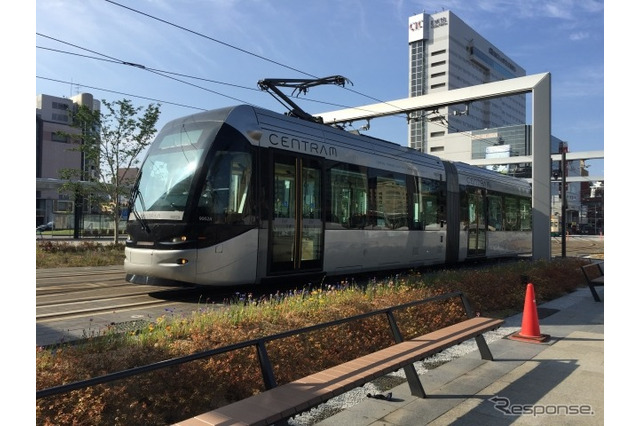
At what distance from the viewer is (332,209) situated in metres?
11.0

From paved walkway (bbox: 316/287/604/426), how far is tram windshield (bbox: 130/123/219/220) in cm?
535

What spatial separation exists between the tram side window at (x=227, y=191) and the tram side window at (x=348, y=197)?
237 centimetres

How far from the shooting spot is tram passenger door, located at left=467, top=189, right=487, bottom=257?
17.3 m

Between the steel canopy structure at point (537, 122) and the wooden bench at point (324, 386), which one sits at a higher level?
the steel canopy structure at point (537, 122)

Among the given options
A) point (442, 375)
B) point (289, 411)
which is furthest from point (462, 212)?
point (289, 411)

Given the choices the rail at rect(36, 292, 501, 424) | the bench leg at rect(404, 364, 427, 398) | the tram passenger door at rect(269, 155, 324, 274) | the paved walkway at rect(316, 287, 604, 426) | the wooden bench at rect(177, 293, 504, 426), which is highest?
the tram passenger door at rect(269, 155, 324, 274)

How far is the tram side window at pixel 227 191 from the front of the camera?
8.78 metres

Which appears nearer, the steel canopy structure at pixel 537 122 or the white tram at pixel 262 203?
the white tram at pixel 262 203

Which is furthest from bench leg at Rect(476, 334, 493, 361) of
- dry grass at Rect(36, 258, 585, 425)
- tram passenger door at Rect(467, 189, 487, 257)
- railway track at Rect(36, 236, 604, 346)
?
tram passenger door at Rect(467, 189, 487, 257)

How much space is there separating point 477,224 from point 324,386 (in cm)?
1512

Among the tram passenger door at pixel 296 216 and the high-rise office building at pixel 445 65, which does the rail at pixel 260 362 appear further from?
the high-rise office building at pixel 445 65

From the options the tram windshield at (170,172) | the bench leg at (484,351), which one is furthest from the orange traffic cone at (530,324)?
the tram windshield at (170,172)

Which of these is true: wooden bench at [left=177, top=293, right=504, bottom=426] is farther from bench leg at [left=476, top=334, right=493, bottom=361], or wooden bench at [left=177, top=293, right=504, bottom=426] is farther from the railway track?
the railway track

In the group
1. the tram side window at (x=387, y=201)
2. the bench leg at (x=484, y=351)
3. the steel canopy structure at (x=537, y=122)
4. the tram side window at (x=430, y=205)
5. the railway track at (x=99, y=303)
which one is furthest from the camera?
the steel canopy structure at (x=537, y=122)
